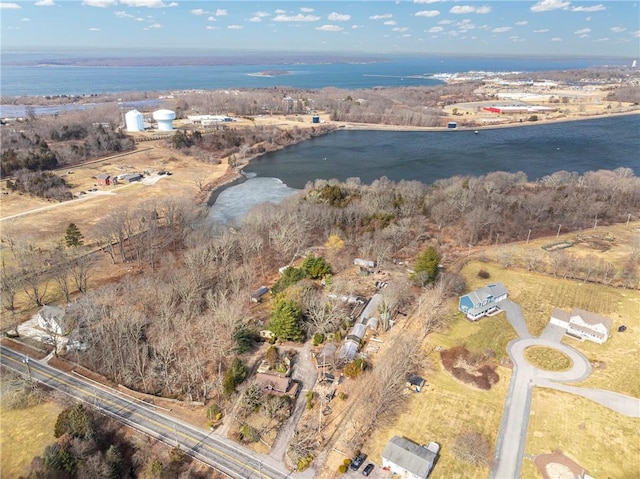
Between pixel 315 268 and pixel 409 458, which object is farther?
pixel 315 268

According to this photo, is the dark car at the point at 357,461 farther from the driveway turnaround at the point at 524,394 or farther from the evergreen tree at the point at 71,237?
the evergreen tree at the point at 71,237

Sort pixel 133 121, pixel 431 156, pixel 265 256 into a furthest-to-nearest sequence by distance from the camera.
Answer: pixel 133 121 → pixel 431 156 → pixel 265 256

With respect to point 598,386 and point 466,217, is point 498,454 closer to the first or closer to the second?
point 598,386

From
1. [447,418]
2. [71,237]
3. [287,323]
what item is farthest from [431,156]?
[447,418]

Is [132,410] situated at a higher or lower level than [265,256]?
lower

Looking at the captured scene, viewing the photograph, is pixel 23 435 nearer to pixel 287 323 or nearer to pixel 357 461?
pixel 287 323

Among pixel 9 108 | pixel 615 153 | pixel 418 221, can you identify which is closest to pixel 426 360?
pixel 418 221
